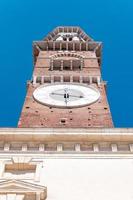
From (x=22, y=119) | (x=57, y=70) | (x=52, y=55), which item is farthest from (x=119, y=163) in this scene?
(x=52, y=55)

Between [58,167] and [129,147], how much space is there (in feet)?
6.92

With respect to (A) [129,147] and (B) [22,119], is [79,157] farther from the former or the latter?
(B) [22,119]

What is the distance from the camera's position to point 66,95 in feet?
80.1

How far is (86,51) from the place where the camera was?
36.2 meters

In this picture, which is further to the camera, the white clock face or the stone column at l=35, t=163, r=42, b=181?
the white clock face

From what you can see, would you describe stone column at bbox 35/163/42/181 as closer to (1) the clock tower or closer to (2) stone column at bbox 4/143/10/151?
(2) stone column at bbox 4/143/10/151

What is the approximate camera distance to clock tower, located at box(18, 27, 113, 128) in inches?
873

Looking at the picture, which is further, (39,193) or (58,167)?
(58,167)

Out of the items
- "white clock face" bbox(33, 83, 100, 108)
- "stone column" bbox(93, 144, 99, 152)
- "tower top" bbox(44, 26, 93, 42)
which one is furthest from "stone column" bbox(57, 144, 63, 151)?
"tower top" bbox(44, 26, 93, 42)

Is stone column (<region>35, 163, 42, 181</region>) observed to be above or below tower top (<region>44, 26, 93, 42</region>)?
below

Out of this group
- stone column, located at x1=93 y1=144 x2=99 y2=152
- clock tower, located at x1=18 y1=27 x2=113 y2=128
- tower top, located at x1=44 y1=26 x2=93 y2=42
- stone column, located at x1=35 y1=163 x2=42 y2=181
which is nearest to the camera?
stone column, located at x1=35 y1=163 x2=42 y2=181

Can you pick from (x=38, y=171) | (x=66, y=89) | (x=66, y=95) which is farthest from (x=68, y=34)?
(x=38, y=171)

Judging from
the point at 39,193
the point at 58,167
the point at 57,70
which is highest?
the point at 57,70

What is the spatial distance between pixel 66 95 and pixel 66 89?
1099mm
